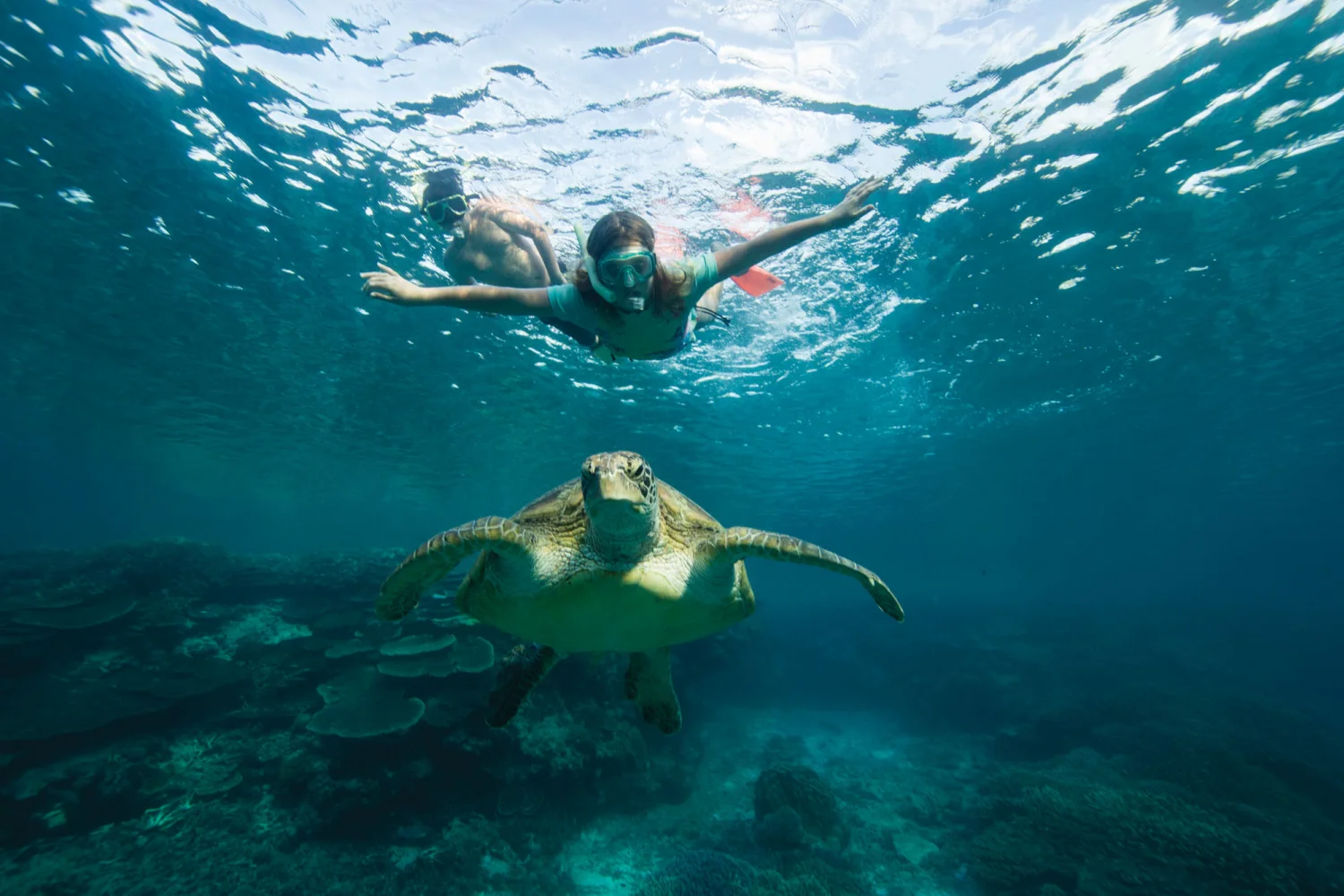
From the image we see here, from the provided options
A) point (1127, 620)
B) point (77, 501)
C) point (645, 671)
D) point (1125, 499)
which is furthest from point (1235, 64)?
point (77, 501)

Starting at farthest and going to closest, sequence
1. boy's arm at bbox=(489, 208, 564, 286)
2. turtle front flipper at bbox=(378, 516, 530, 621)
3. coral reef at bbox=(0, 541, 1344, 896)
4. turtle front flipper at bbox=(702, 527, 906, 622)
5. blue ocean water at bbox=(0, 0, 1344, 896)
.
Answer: boy's arm at bbox=(489, 208, 564, 286) < blue ocean water at bbox=(0, 0, 1344, 896) < coral reef at bbox=(0, 541, 1344, 896) < turtle front flipper at bbox=(702, 527, 906, 622) < turtle front flipper at bbox=(378, 516, 530, 621)

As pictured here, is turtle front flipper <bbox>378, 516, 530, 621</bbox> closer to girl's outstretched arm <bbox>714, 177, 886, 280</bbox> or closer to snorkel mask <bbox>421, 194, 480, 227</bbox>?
girl's outstretched arm <bbox>714, 177, 886, 280</bbox>

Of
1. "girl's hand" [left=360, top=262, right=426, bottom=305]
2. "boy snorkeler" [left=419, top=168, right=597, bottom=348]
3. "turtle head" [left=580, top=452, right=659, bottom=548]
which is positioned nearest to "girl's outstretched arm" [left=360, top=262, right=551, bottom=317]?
"girl's hand" [left=360, top=262, right=426, bottom=305]

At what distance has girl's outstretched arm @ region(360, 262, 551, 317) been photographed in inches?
134

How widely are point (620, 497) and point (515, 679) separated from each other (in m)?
2.68

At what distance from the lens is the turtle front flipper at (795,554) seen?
112 inches

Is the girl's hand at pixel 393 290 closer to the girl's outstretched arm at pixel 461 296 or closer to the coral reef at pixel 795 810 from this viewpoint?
the girl's outstretched arm at pixel 461 296

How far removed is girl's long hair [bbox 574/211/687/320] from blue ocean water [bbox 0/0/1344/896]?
4.31 m

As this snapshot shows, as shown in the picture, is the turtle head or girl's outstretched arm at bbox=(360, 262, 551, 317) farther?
girl's outstretched arm at bbox=(360, 262, 551, 317)

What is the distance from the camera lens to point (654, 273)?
395 centimetres

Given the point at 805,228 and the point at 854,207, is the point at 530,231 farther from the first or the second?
the point at 854,207

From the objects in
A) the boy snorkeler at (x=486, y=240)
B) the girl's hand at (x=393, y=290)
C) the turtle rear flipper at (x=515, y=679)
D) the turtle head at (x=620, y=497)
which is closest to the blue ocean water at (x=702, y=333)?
the boy snorkeler at (x=486, y=240)

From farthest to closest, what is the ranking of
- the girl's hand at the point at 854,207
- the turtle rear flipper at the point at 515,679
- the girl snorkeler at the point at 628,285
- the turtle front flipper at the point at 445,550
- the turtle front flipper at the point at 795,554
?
the turtle rear flipper at the point at 515,679 → the girl's hand at the point at 854,207 → the girl snorkeler at the point at 628,285 → the turtle front flipper at the point at 795,554 → the turtle front flipper at the point at 445,550

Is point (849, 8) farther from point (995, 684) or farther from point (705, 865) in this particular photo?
point (995, 684)
